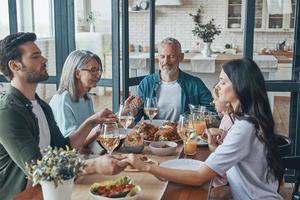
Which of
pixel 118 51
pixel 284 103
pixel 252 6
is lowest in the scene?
pixel 284 103

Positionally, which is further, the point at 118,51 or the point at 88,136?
the point at 118,51

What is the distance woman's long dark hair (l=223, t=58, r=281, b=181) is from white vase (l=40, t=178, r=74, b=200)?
818mm

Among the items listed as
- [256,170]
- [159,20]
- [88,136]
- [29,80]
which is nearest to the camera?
[256,170]

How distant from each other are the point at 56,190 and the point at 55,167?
0.08 metres

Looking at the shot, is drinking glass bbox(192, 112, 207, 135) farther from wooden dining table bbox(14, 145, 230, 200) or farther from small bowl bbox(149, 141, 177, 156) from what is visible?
wooden dining table bbox(14, 145, 230, 200)

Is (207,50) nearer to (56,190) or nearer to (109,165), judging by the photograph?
(109,165)

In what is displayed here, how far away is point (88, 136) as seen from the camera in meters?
2.05

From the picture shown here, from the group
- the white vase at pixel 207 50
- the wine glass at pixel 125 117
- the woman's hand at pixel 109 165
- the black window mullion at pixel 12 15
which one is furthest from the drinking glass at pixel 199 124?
the white vase at pixel 207 50

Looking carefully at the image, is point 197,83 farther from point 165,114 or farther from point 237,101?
point 237,101

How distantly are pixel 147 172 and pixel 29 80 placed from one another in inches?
27.8

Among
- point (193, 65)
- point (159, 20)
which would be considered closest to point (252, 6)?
point (193, 65)

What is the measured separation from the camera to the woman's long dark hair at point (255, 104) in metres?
1.64

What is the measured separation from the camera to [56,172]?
1137 millimetres

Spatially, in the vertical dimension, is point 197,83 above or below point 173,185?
above
